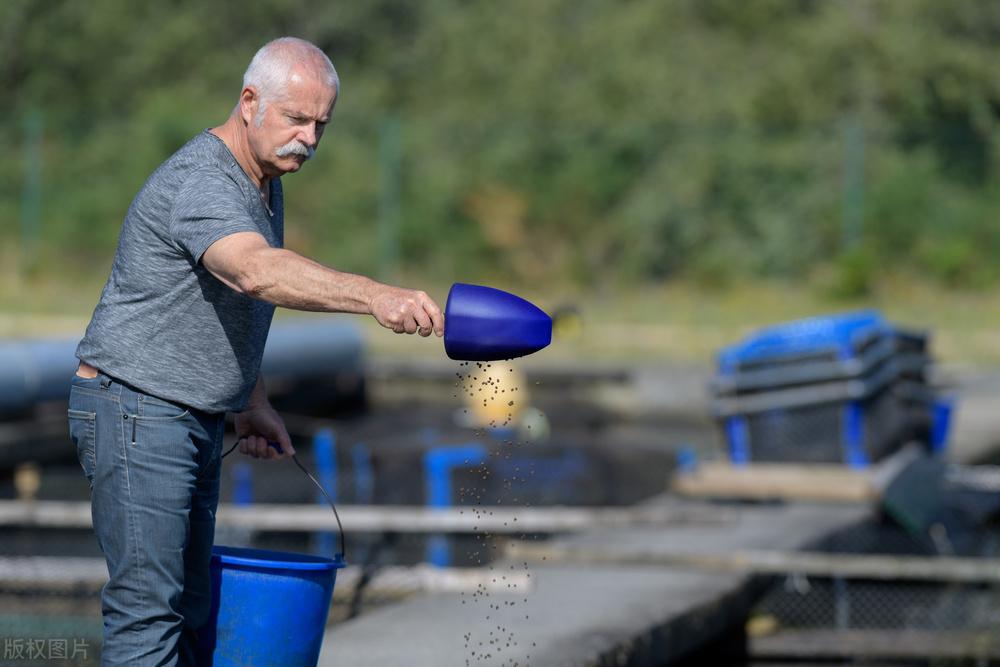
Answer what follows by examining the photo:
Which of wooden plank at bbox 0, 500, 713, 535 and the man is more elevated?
the man

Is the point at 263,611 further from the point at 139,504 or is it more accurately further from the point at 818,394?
the point at 818,394

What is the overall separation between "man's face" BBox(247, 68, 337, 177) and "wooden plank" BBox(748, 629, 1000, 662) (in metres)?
4.54

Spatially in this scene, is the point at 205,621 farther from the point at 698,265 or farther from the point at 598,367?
the point at 698,265

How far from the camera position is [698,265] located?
25562 millimetres

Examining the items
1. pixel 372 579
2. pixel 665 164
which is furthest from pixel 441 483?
pixel 665 164

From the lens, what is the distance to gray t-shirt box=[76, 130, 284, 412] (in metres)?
3.40

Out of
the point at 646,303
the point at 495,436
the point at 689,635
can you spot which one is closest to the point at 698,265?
the point at 646,303

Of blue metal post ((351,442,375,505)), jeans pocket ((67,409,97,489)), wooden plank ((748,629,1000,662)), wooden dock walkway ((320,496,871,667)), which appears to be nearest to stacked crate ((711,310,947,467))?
wooden dock walkway ((320,496,871,667))

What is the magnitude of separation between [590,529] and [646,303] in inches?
621

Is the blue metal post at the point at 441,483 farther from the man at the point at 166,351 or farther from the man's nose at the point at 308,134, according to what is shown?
the man's nose at the point at 308,134

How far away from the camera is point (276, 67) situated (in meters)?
3.41

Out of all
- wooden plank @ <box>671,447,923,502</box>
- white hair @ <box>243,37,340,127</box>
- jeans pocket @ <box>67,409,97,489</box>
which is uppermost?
white hair @ <box>243,37,340,127</box>

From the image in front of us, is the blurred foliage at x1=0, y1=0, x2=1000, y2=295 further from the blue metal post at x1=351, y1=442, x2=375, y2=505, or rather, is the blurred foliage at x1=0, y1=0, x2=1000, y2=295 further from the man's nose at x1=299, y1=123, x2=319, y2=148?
the man's nose at x1=299, y1=123, x2=319, y2=148

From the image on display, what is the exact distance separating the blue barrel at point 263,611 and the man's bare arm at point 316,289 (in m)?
0.84
